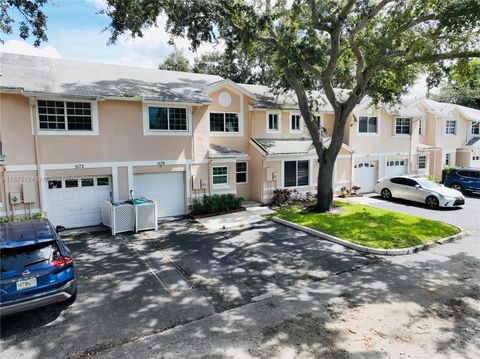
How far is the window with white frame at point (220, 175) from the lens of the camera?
56.9 ft

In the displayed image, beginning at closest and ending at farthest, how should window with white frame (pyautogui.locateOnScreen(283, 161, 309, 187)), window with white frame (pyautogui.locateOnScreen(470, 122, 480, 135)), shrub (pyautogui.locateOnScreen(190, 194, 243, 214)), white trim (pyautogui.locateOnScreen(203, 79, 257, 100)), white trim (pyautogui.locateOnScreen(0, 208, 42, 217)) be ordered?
white trim (pyautogui.locateOnScreen(0, 208, 42, 217)) → shrub (pyautogui.locateOnScreen(190, 194, 243, 214)) → white trim (pyautogui.locateOnScreen(203, 79, 257, 100)) → window with white frame (pyautogui.locateOnScreen(283, 161, 309, 187)) → window with white frame (pyautogui.locateOnScreen(470, 122, 480, 135))

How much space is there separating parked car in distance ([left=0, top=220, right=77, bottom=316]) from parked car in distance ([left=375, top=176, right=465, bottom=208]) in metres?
18.7

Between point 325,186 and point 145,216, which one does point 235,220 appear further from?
point 325,186

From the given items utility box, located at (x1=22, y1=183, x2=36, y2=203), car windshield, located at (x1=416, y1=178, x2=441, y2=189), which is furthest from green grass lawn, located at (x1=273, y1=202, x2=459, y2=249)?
utility box, located at (x1=22, y1=183, x2=36, y2=203)

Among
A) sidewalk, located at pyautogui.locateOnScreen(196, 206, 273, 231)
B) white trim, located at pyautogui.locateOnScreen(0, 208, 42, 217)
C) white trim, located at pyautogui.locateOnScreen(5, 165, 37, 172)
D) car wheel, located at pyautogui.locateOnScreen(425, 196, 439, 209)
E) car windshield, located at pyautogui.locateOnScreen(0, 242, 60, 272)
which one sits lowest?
sidewalk, located at pyautogui.locateOnScreen(196, 206, 273, 231)

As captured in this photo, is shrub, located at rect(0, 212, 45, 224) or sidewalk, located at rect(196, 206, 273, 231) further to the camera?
sidewalk, located at rect(196, 206, 273, 231)

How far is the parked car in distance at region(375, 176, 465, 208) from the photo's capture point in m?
17.7

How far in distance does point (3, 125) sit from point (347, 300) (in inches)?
541

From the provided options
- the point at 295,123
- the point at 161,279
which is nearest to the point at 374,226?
the point at 161,279

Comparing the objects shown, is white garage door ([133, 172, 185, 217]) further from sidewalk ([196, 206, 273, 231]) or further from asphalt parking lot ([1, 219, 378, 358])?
asphalt parking lot ([1, 219, 378, 358])

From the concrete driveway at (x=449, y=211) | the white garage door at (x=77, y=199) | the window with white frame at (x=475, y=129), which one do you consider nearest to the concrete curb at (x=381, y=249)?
the concrete driveway at (x=449, y=211)

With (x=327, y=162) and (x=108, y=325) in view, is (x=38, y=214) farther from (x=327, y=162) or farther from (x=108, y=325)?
(x=327, y=162)

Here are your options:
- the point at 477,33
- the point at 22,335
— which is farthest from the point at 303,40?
the point at 22,335

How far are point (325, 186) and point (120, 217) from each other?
10.2 m
